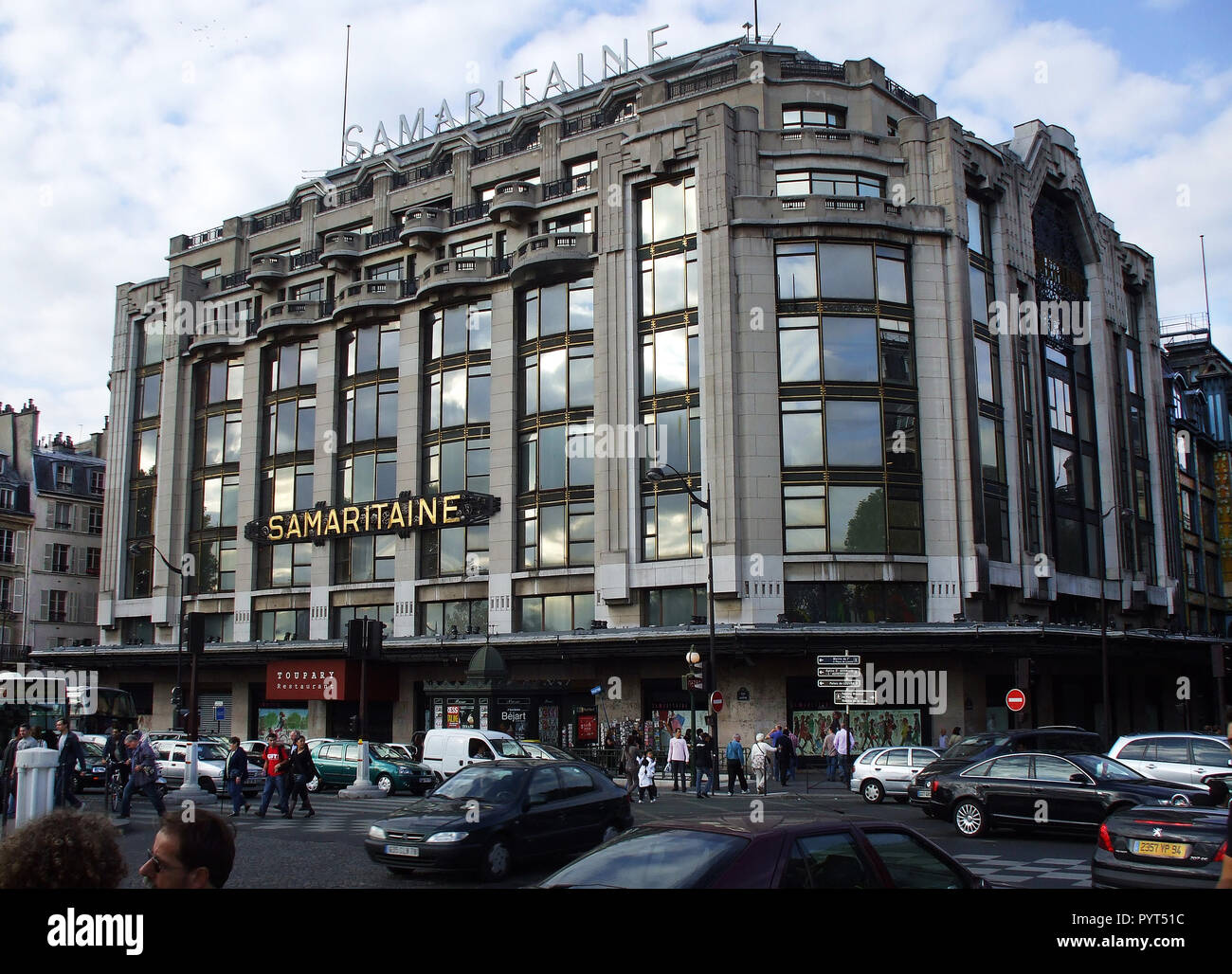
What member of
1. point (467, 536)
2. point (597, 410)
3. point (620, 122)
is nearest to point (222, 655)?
point (467, 536)

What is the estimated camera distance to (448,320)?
4862 cm

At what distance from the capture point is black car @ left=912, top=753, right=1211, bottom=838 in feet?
57.2

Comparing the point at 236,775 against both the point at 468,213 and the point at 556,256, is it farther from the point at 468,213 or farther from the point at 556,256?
the point at 468,213

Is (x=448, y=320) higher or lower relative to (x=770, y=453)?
higher

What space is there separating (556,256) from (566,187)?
14.5ft

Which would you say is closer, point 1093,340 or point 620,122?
point 620,122

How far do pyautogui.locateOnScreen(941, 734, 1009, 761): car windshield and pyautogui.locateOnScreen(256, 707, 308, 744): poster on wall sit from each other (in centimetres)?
3266

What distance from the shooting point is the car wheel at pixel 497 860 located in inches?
546

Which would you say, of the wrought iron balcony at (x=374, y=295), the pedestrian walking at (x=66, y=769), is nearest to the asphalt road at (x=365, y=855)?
the pedestrian walking at (x=66, y=769)

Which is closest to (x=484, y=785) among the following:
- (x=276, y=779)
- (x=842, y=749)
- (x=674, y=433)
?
(x=276, y=779)

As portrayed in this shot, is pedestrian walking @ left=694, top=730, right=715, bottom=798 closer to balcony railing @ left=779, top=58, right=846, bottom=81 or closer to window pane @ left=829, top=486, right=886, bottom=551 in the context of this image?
window pane @ left=829, top=486, right=886, bottom=551
